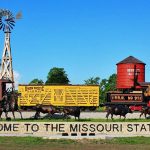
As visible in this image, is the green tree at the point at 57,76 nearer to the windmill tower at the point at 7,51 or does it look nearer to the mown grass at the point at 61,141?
the windmill tower at the point at 7,51

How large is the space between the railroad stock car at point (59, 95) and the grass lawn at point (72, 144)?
29.3 m

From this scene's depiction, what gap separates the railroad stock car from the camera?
164 ft

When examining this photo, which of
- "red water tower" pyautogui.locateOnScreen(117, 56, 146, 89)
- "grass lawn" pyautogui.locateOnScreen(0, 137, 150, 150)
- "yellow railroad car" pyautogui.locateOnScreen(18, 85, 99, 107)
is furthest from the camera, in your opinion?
"red water tower" pyautogui.locateOnScreen(117, 56, 146, 89)

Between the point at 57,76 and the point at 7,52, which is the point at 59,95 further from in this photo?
the point at 57,76

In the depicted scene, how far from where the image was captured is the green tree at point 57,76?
355 feet

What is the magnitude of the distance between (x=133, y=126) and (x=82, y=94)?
28111 mm

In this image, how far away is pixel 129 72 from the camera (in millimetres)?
60750

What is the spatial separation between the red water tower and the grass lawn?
127 feet

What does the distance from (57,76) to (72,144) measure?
92.0 meters

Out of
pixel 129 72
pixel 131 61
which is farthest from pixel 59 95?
pixel 131 61

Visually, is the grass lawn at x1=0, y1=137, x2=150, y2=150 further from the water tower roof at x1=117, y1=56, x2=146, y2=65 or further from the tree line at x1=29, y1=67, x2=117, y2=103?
the tree line at x1=29, y1=67, x2=117, y2=103

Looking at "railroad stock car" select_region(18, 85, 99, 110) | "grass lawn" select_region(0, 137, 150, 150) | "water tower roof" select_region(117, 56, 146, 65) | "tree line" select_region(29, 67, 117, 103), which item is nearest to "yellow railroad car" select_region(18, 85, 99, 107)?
"railroad stock car" select_region(18, 85, 99, 110)

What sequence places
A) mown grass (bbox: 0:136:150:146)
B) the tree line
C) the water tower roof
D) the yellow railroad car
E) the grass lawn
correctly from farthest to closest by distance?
1. the tree line
2. the water tower roof
3. the yellow railroad car
4. mown grass (bbox: 0:136:150:146)
5. the grass lawn

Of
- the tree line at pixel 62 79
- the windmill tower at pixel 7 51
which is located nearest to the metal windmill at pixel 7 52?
the windmill tower at pixel 7 51
